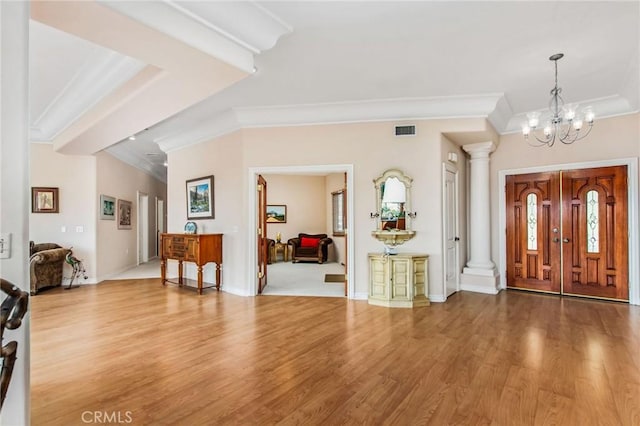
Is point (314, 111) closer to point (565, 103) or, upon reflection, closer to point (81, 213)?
point (565, 103)

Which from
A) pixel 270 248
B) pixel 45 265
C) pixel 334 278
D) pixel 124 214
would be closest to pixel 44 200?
pixel 45 265

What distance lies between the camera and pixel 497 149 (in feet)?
18.8

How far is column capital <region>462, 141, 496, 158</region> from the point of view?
5.46 meters

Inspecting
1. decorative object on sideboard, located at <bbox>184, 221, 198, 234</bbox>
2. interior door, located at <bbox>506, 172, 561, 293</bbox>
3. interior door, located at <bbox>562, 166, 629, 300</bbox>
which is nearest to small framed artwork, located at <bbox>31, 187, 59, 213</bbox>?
decorative object on sideboard, located at <bbox>184, 221, 198, 234</bbox>

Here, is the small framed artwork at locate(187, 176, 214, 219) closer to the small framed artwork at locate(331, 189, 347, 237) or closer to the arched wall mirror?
the arched wall mirror

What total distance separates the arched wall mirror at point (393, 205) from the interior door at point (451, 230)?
632 mm

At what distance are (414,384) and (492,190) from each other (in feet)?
14.7

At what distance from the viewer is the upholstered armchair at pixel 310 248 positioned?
8.91 metres

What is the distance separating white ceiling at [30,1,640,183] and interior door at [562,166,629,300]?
3.30ft

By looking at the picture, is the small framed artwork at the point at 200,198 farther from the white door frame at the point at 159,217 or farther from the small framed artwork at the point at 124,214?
the white door frame at the point at 159,217

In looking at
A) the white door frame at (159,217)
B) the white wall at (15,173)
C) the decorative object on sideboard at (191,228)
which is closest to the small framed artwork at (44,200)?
the decorative object on sideboard at (191,228)

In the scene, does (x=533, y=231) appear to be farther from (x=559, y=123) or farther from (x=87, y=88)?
(x=87, y=88)

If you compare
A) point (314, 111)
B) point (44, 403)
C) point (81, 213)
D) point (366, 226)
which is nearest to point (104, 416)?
point (44, 403)

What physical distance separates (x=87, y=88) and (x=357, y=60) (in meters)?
3.38
